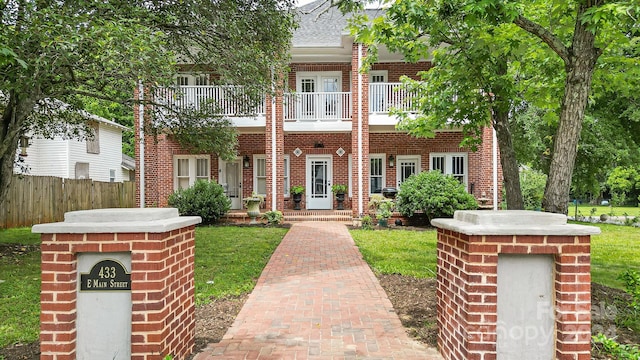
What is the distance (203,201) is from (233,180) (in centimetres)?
352

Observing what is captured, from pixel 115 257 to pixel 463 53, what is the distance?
531 cm

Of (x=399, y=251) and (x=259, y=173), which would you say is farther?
(x=259, y=173)

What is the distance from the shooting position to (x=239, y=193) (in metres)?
16.7

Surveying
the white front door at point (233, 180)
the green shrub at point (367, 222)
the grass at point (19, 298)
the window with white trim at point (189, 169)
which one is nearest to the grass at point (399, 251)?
the green shrub at point (367, 222)

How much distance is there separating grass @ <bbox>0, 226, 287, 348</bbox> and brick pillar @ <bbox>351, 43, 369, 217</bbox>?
3613 mm

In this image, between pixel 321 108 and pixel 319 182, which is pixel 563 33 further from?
pixel 319 182

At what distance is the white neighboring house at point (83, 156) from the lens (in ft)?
62.1

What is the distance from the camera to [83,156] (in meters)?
20.3

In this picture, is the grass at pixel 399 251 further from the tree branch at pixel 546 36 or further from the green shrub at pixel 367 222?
the tree branch at pixel 546 36

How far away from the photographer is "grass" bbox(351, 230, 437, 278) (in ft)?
22.0

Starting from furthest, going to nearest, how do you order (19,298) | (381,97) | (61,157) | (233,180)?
(61,157) < (233,180) < (381,97) < (19,298)

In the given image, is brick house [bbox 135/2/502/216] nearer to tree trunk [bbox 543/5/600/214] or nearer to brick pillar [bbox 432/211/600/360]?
tree trunk [bbox 543/5/600/214]

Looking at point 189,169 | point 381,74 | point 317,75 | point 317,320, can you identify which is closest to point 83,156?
point 189,169

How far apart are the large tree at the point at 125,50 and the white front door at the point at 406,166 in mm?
7815
